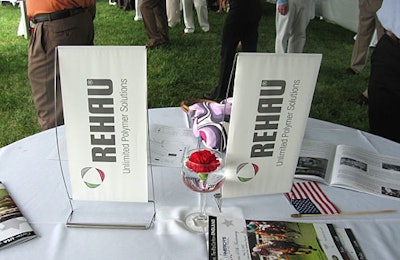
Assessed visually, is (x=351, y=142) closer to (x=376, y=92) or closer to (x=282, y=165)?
(x=282, y=165)

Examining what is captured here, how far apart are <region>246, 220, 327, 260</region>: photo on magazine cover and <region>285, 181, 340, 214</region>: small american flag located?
0.07 metres

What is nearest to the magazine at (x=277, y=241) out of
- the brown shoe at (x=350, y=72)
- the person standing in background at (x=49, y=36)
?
the person standing in background at (x=49, y=36)

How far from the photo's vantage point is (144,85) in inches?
→ 28.7

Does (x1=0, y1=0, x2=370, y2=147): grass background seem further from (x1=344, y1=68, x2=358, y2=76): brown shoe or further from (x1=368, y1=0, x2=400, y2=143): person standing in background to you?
(x1=368, y1=0, x2=400, y2=143): person standing in background

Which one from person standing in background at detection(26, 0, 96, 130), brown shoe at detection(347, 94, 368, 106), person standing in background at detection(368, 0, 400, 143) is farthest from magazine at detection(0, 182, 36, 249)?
brown shoe at detection(347, 94, 368, 106)

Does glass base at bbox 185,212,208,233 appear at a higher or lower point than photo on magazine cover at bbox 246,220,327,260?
lower

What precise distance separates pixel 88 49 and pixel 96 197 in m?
0.33

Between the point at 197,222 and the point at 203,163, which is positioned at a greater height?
the point at 203,163

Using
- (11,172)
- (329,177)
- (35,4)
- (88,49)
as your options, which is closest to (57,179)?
(11,172)

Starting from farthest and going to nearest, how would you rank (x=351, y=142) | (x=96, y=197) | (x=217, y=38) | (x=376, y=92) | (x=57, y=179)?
(x=217, y=38), (x=376, y=92), (x=351, y=142), (x=57, y=179), (x=96, y=197)

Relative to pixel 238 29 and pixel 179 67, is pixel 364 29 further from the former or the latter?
pixel 179 67

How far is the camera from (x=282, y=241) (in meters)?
0.77

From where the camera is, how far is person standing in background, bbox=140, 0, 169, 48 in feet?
13.7

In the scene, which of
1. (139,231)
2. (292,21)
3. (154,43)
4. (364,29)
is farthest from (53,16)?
(364,29)
